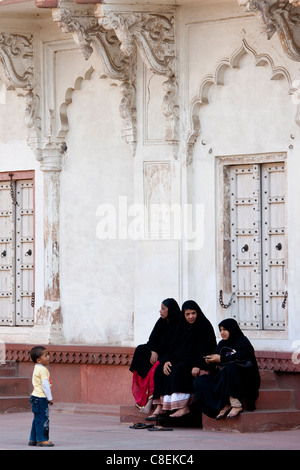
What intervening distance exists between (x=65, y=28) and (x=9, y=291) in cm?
360

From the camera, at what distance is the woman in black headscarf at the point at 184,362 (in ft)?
44.0

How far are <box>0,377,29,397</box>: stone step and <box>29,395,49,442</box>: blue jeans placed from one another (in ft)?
11.9

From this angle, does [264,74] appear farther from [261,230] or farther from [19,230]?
[19,230]

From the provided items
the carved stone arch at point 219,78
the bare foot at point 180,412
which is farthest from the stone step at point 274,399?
the carved stone arch at point 219,78

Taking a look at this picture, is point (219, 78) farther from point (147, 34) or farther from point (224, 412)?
point (224, 412)

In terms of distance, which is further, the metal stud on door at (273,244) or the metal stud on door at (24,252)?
the metal stud on door at (24,252)

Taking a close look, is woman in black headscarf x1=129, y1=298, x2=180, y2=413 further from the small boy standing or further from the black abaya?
the small boy standing

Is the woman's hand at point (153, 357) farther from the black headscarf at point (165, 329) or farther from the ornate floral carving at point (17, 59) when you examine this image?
the ornate floral carving at point (17, 59)

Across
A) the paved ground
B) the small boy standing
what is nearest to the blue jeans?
the small boy standing

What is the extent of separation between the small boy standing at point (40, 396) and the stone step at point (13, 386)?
3656 millimetres

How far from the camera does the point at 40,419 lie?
40.2ft

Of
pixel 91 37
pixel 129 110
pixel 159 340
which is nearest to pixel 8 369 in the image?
pixel 159 340

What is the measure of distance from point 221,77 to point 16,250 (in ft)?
11.4

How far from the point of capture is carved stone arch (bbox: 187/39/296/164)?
45.7ft
